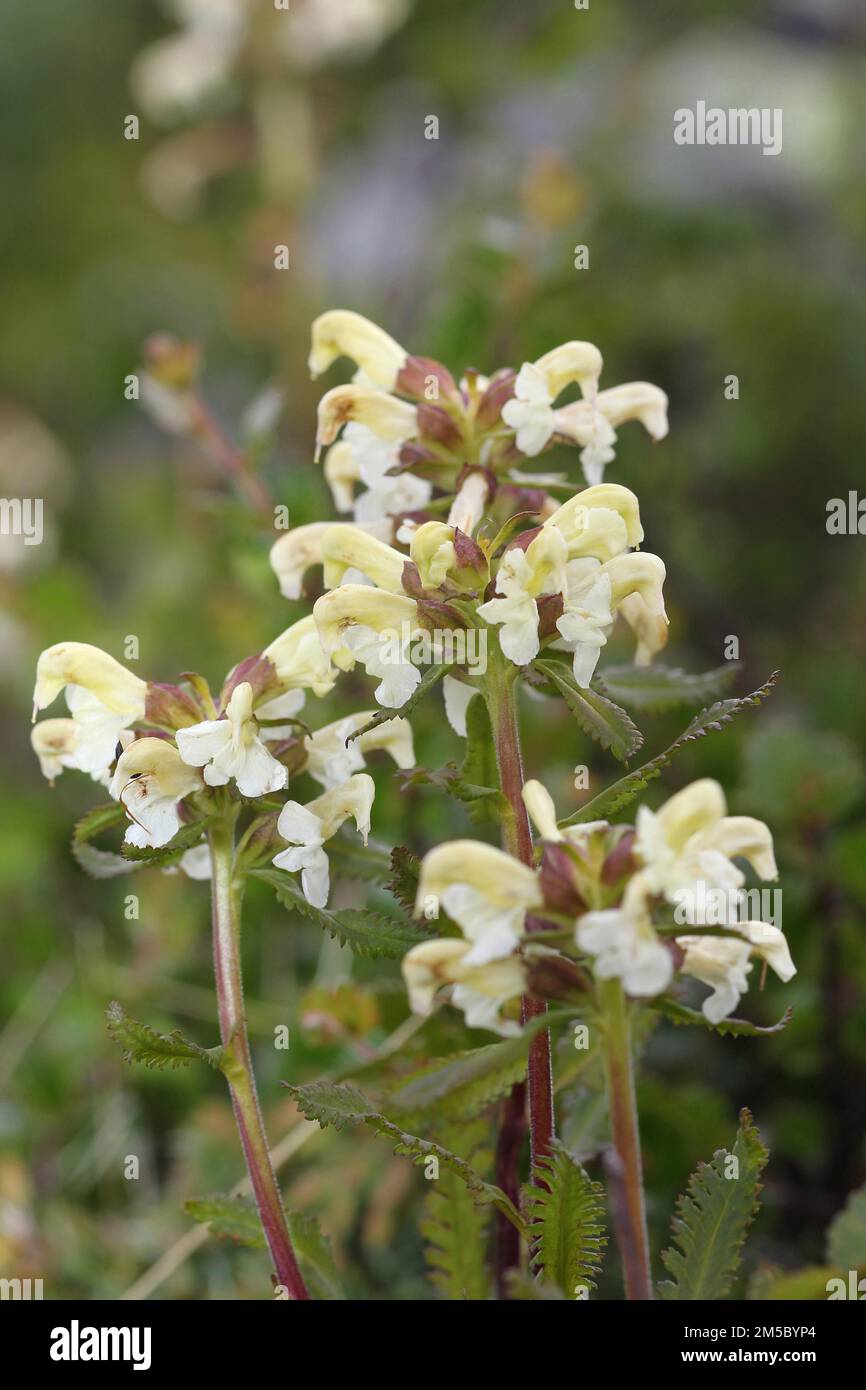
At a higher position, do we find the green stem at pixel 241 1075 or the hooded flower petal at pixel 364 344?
the hooded flower petal at pixel 364 344

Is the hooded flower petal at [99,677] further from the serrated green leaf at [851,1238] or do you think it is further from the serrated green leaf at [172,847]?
the serrated green leaf at [851,1238]

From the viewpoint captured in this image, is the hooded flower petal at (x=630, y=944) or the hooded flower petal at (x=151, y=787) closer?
the hooded flower petal at (x=630, y=944)

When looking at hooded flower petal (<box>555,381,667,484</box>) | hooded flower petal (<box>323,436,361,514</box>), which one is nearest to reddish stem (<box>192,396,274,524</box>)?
hooded flower petal (<box>323,436,361,514</box>)

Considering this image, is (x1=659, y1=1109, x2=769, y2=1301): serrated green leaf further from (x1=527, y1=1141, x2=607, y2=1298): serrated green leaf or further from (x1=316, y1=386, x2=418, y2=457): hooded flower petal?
(x1=316, y1=386, x2=418, y2=457): hooded flower petal

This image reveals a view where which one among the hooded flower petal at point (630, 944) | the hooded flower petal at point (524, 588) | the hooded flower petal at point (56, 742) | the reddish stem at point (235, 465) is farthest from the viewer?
the reddish stem at point (235, 465)

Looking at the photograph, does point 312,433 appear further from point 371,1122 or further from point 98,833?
point 371,1122

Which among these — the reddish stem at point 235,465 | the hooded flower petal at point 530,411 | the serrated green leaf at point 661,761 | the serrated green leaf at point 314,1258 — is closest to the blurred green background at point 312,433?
the reddish stem at point 235,465
